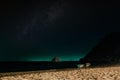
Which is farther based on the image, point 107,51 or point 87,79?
point 107,51

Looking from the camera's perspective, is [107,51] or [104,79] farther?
[107,51]

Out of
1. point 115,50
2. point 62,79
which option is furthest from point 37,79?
point 115,50

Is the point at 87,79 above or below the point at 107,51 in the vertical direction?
below

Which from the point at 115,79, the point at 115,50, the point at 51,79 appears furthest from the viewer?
the point at 115,50

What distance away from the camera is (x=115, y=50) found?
188750mm

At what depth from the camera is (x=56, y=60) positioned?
193625mm

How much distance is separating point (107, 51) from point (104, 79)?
182m

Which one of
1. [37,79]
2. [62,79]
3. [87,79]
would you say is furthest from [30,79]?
[87,79]

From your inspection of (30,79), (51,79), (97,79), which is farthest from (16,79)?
(97,79)

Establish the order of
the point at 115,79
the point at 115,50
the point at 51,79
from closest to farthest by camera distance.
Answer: the point at 115,79, the point at 51,79, the point at 115,50

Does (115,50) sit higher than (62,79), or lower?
higher

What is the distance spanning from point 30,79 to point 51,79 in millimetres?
1549

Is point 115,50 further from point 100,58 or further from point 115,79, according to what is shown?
point 115,79

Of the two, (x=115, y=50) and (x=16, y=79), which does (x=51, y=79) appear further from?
(x=115, y=50)
